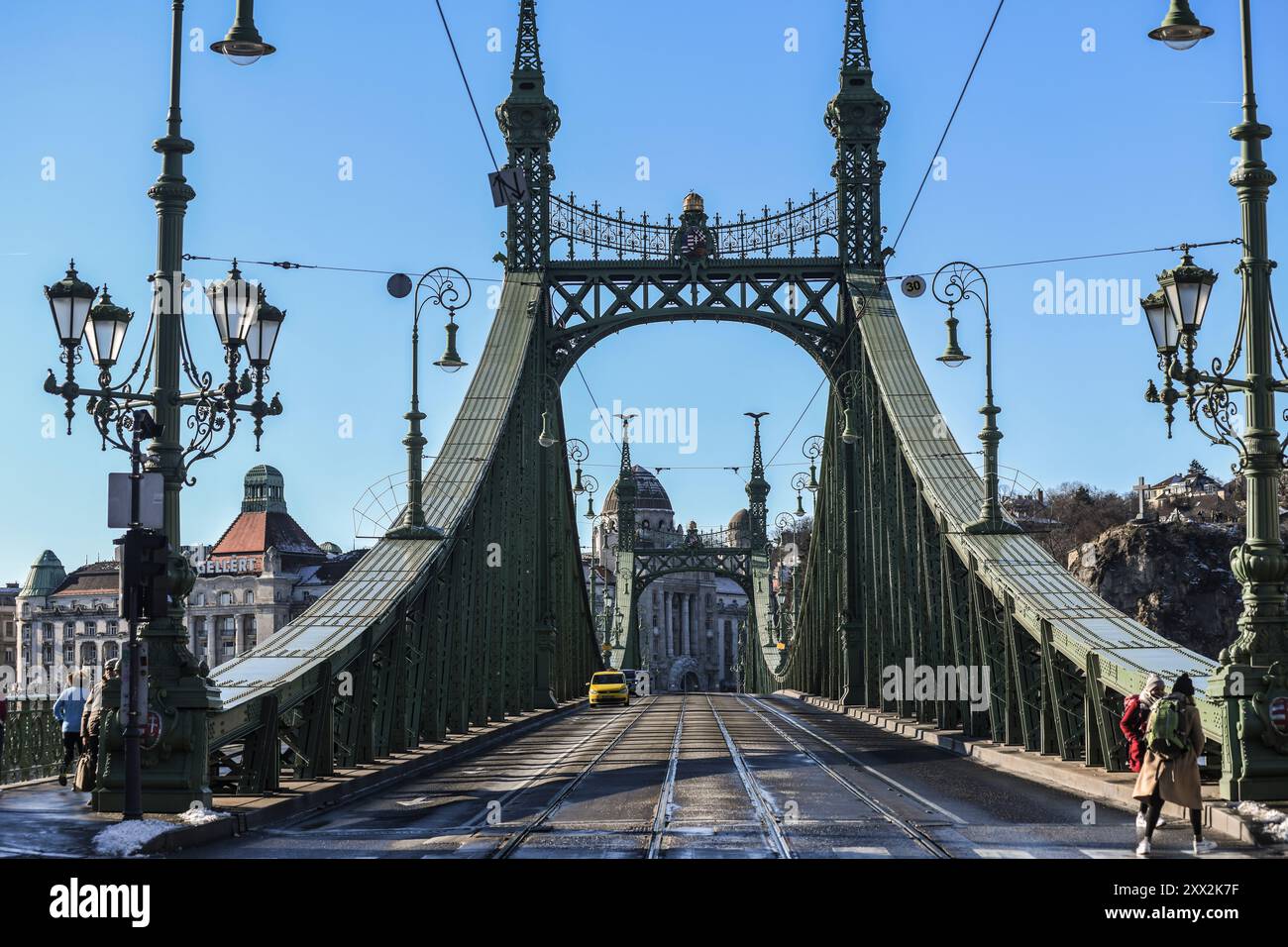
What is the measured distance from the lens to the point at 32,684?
109 meters

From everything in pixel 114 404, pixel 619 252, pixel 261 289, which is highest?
pixel 619 252

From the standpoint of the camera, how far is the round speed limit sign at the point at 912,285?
3506cm

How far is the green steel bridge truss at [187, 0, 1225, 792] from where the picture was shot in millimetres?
21094

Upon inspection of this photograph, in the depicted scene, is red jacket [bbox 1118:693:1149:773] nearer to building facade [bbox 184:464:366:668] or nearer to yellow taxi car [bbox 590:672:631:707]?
yellow taxi car [bbox 590:672:631:707]

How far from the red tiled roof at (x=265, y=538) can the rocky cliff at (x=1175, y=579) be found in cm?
Result: 6931

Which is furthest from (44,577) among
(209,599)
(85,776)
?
(85,776)

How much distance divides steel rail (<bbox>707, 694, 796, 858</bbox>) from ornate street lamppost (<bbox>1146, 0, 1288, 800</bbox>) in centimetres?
441

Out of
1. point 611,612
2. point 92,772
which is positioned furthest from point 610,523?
point 92,772

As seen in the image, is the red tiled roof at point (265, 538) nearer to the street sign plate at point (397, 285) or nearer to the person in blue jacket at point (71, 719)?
the street sign plate at point (397, 285)

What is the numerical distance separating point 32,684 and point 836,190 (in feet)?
274

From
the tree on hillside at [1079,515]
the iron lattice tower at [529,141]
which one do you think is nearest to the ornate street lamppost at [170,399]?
the iron lattice tower at [529,141]

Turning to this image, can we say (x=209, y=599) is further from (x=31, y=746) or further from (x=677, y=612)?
(x=31, y=746)
